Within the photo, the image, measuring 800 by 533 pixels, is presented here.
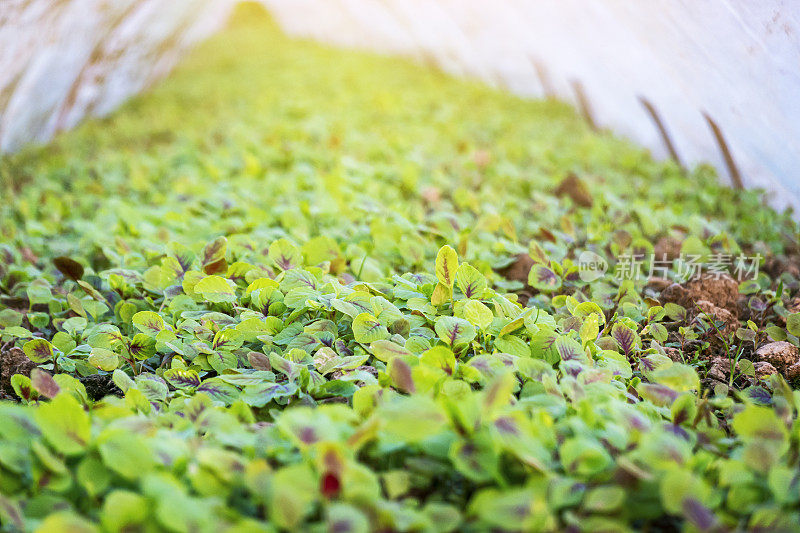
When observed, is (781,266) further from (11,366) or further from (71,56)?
(71,56)

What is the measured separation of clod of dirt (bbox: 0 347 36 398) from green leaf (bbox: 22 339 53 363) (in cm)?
12

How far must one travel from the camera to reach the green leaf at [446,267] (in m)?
1.39

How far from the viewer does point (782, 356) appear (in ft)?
4.84

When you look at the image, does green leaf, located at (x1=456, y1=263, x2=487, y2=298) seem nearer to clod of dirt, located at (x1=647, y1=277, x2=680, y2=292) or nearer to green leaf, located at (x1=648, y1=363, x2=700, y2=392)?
green leaf, located at (x1=648, y1=363, x2=700, y2=392)

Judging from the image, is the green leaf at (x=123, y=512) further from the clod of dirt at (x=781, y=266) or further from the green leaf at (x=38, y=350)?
the clod of dirt at (x=781, y=266)

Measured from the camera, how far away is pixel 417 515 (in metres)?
0.79

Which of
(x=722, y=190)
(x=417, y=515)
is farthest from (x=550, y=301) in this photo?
(x=722, y=190)

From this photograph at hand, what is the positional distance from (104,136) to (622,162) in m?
3.27

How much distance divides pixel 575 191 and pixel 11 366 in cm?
224

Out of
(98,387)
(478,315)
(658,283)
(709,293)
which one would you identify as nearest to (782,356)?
(709,293)

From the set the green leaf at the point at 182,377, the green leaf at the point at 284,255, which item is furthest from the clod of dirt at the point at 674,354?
the green leaf at the point at 182,377

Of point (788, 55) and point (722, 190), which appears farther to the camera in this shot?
point (722, 190)

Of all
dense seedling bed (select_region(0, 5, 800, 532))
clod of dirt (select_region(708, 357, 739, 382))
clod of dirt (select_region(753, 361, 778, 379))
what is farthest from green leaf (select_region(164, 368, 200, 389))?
clod of dirt (select_region(753, 361, 778, 379))

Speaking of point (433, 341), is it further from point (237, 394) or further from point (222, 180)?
point (222, 180)
